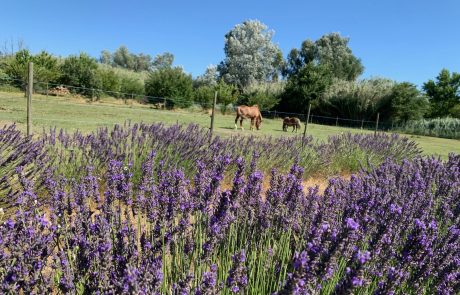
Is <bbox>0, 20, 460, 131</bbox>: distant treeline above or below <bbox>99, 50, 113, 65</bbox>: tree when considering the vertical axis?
below

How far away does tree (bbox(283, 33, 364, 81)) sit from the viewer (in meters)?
54.7

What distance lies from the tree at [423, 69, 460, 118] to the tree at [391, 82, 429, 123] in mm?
12739

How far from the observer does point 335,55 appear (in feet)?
183

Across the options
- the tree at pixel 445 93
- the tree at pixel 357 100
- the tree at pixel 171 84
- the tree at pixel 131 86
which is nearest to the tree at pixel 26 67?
the tree at pixel 131 86

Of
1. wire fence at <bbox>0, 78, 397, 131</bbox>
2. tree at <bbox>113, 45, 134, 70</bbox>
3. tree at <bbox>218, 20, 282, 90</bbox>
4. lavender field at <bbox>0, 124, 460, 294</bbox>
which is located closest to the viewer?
lavender field at <bbox>0, 124, 460, 294</bbox>

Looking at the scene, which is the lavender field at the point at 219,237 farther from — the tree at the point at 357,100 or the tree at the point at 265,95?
the tree at the point at 357,100

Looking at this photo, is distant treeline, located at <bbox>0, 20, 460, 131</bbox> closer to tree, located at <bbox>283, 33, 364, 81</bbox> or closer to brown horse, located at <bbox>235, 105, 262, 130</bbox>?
tree, located at <bbox>283, 33, 364, 81</bbox>

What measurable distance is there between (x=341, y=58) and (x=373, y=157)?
50469mm

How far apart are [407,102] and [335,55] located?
22942 millimetres

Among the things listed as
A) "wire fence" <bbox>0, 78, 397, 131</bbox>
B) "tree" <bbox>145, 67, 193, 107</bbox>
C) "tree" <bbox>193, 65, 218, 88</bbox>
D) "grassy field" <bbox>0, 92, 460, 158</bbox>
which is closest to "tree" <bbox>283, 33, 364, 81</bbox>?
"tree" <bbox>193, 65, 218, 88</bbox>

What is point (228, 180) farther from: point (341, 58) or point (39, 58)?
point (341, 58)

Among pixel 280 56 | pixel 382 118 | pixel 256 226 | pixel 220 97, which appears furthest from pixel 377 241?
pixel 280 56

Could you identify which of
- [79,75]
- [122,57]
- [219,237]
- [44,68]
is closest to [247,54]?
[79,75]

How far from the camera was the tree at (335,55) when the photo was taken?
54719 millimetres
